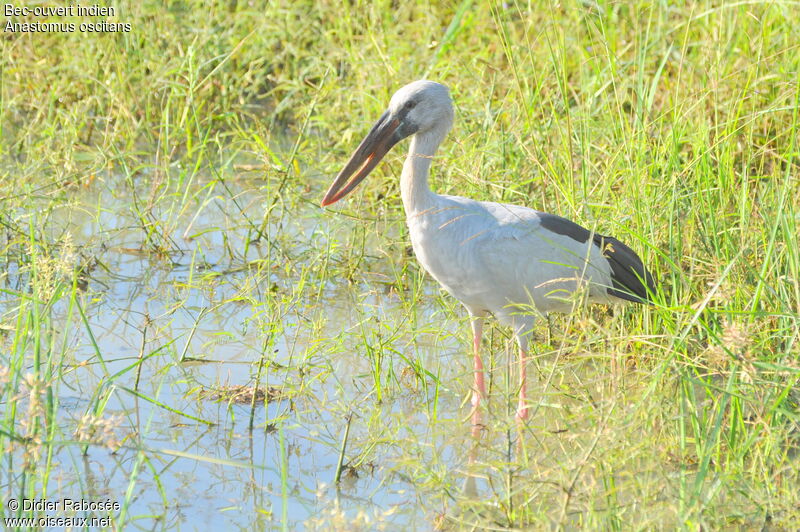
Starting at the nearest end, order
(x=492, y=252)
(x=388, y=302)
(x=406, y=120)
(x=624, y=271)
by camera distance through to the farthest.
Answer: (x=492, y=252) → (x=624, y=271) → (x=406, y=120) → (x=388, y=302)

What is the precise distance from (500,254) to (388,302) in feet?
3.81

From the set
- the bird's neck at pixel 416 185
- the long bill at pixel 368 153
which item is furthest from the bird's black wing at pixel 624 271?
the long bill at pixel 368 153

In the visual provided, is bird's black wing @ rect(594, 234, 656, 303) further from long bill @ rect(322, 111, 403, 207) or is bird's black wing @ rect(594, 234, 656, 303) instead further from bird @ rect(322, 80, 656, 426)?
long bill @ rect(322, 111, 403, 207)

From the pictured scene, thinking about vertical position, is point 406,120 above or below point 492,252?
above

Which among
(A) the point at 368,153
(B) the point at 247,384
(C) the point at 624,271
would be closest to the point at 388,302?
(A) the point at 368,153

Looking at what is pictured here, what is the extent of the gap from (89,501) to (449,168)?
7.81 ft

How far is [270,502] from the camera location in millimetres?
3107

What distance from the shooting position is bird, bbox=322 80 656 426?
12.2 feet

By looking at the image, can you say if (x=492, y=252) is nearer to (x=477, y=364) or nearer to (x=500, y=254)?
(x=500, y=254)

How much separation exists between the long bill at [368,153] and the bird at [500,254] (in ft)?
0.28

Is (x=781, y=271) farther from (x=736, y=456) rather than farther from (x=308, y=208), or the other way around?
(x=308, y=208)

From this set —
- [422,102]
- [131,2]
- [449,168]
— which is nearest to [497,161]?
[449,168]

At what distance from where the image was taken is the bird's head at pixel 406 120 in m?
4.02

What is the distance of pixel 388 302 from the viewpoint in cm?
480
